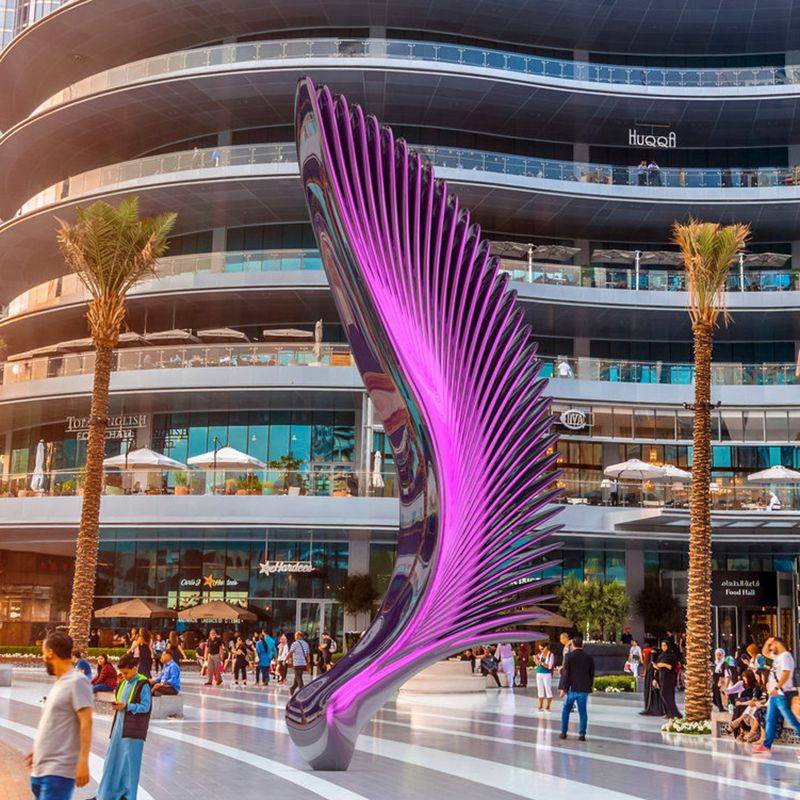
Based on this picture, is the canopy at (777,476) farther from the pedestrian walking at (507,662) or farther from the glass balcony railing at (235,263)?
the glass balcony railing at (235,263)

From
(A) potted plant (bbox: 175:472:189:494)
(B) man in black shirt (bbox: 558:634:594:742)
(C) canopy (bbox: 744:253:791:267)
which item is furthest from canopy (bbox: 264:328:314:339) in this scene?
(B) man in black shirt (bbox: 558:634:594:742)

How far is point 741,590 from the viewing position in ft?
124

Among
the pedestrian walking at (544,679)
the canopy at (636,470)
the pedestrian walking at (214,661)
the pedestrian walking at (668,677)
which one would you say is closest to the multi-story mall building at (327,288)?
the canopy at (636,470)

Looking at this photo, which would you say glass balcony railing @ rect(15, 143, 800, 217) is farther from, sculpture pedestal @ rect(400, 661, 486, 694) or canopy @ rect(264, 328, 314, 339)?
sculpture pedestal @ rect(400, 661, 486, 694)

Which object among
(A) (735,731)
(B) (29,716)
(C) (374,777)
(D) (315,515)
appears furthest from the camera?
(D) (315,515)

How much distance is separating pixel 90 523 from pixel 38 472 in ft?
Answer: 54.5

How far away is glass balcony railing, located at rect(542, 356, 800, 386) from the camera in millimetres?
43125

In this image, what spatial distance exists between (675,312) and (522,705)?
815 inches

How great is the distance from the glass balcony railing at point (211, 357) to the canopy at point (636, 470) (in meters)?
9.89

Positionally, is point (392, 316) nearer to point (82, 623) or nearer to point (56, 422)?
point (82, 623)

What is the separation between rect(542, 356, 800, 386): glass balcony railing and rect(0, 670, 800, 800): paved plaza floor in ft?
65.0

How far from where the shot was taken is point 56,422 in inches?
1933

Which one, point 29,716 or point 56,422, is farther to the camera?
point 56,422

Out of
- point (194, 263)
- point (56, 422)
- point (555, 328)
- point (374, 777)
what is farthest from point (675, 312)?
point (374, 777)
